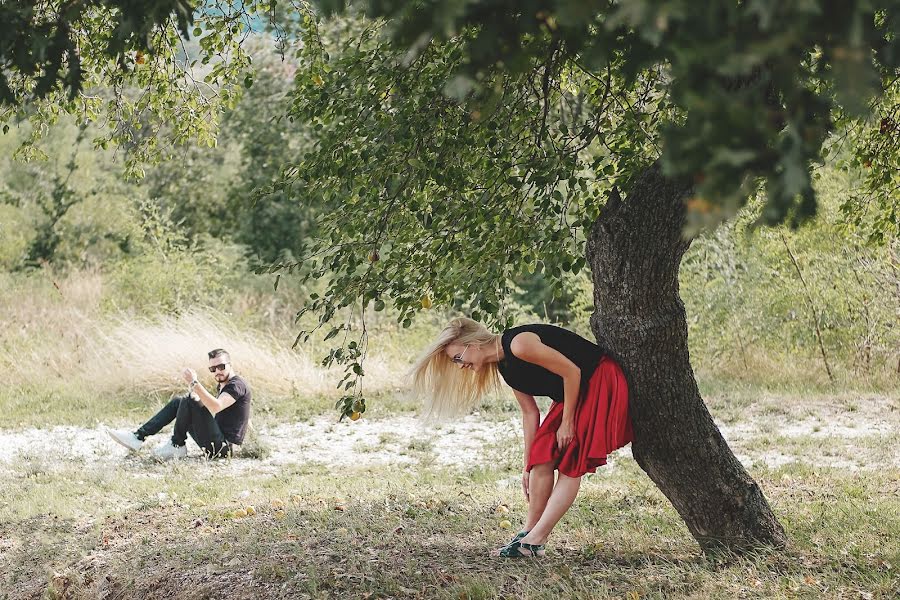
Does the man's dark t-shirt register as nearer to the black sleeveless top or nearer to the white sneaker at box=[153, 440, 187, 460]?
the white sneaker at box=[153, 440, 187, 460]

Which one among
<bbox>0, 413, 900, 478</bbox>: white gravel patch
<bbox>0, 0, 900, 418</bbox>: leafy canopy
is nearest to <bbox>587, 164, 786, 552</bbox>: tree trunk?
<bbox>0, 0, 900, 418</bbox>: leafy canopy

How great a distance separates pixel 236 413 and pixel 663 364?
4.63 meters

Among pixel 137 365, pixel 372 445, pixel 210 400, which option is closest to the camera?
pixel 210 400

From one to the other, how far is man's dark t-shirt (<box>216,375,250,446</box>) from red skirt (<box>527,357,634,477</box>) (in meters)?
4.16

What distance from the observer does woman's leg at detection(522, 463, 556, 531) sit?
4836mm

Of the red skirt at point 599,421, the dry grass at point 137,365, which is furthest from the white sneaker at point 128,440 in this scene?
the red skirt at point 599,421

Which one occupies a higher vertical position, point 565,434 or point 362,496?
point 565,434

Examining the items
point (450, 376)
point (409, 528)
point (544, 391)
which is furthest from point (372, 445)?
point (544, 391)

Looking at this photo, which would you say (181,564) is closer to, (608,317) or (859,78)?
(608,317)

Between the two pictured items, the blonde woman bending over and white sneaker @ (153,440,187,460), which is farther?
white sneaker @ (153,440,187,460)

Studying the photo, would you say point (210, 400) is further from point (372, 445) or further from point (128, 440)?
point (372, 445)

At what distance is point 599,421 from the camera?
15.0ft

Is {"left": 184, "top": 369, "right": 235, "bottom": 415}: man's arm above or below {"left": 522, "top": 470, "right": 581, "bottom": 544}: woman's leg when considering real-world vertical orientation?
below

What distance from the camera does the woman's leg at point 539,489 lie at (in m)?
4.84
